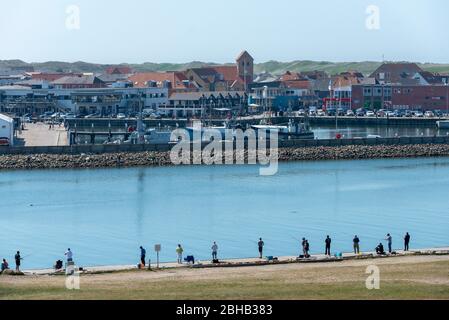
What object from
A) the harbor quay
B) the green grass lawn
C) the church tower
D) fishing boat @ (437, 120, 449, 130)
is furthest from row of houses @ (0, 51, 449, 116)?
the green grass lawn

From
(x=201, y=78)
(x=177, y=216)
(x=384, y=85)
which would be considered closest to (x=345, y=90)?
(x=384, y=85)

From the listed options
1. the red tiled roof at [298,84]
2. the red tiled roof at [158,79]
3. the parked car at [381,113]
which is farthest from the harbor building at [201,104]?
the red tiled roof at [298,84]

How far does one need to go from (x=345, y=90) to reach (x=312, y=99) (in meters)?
4.85

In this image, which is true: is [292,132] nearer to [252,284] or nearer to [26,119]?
[26,119]

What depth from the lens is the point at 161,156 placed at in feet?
132

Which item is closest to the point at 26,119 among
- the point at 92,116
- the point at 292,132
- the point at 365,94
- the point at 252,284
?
the point at 92,116

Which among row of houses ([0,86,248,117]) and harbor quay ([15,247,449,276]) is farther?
row of houses ([0,86,248,117])

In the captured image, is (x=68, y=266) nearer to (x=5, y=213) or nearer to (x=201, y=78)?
(x=5, y=213)

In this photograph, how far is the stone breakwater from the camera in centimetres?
3814

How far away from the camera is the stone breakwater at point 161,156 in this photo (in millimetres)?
38144

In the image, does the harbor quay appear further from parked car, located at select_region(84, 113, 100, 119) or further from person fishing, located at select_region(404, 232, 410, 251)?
parked car, located at select_region(84, 113, 100, 119)

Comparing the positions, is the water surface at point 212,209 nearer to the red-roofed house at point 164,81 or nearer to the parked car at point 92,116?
the parked car at point 92,116

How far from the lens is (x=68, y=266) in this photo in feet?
57.6

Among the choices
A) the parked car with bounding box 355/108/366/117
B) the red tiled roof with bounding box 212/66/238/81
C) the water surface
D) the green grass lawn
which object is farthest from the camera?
the red tiled roof with bounding box 212/66/238/81
